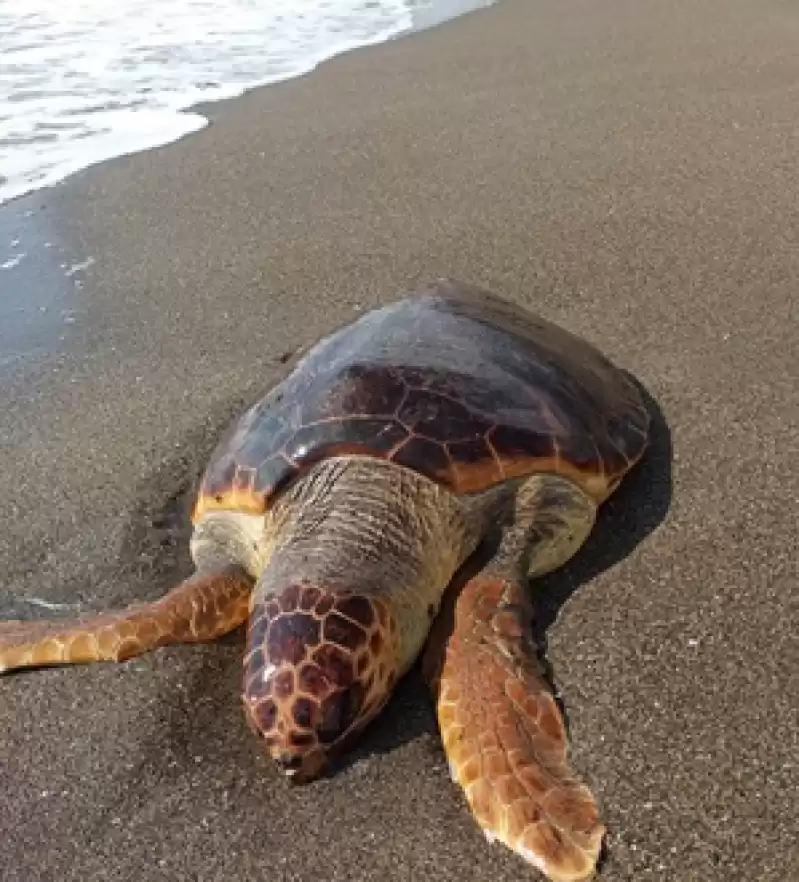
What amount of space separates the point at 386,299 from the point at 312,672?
7.97ft

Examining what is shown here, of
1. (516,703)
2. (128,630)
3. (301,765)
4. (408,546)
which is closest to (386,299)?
(408,546)

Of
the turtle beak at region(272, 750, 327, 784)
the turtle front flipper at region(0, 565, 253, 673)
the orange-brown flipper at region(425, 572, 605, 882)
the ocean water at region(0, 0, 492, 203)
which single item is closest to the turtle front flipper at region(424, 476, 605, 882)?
the orange-brown flipper at region(425, 572, 605, 882)

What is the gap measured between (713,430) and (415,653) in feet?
4.13

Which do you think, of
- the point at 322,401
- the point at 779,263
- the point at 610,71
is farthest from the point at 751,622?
the point at 610,71

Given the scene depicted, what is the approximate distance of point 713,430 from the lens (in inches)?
124

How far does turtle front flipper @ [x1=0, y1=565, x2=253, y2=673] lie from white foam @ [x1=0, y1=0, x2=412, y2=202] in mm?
3817

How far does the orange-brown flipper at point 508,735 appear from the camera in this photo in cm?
190

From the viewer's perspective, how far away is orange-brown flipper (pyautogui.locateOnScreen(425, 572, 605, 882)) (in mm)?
1896

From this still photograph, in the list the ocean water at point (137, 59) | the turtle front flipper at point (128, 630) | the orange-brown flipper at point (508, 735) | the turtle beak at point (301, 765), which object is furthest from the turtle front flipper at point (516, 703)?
the ocean water at point (137, 59)

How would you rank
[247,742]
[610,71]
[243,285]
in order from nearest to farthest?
[247,742]
[243,285]
[610,71]

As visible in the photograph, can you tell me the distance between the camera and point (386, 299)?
427cm

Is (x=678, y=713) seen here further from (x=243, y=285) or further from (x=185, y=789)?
(x=243, y=285)

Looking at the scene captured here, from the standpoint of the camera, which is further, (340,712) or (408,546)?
(408,546)

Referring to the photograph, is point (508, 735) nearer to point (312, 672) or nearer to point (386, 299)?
point (312, 672)
